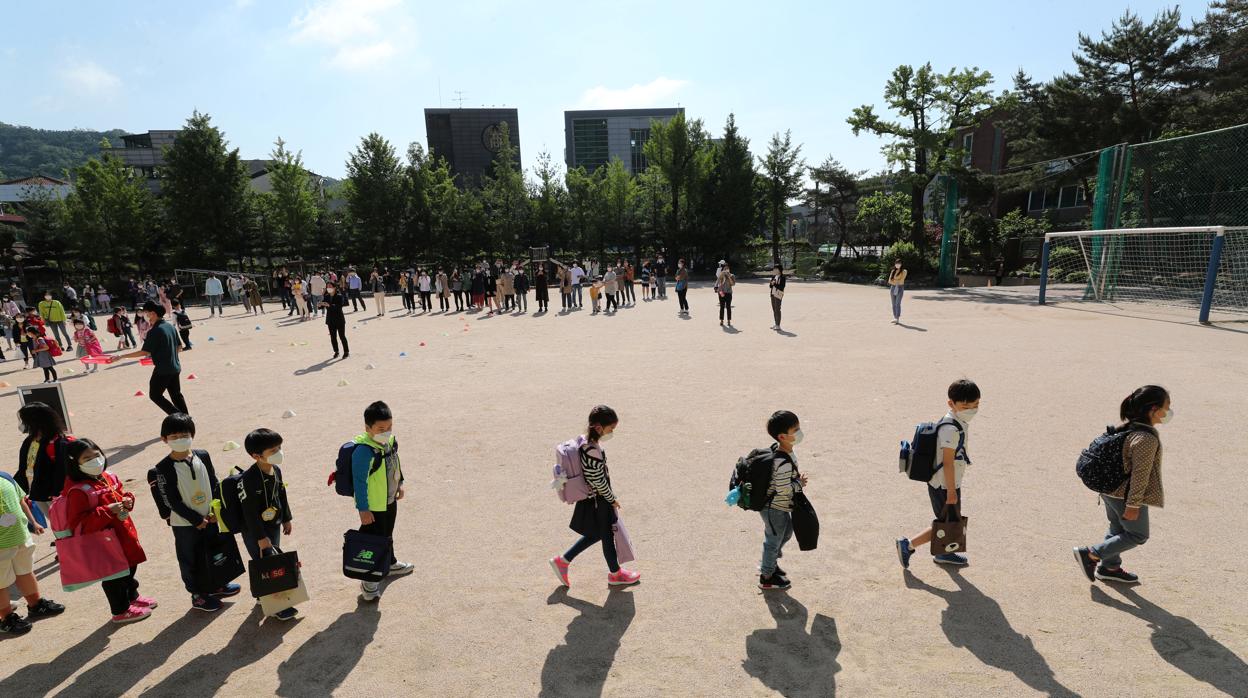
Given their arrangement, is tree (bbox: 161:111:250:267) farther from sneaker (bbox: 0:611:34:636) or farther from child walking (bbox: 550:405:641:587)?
child walking (bbox: 550:405:641:587)

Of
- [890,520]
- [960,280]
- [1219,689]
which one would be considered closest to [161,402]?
[890,520]


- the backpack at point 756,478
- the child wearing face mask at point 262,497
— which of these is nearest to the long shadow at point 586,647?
the backpack at point 756,478

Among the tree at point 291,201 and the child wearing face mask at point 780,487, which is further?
the tree at point 291,201

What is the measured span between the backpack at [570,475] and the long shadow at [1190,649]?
3439mm

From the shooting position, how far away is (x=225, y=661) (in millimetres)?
3645

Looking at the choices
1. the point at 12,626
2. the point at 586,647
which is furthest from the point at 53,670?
the point at 586,647

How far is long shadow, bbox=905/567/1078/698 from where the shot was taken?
3.36 metres

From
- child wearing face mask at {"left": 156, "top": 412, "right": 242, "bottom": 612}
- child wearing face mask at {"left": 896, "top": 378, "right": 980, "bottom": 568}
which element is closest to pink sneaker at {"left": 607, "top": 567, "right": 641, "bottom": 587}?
child wearing face mask at {"left": 896, "top": 378, "right": 980, "bottom": 568}

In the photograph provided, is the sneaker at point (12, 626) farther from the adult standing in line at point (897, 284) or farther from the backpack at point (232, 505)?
the adult standing in line at point (897, 284)

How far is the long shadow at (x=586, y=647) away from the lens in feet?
11.2

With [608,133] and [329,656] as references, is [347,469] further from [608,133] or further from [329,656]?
[608,133]

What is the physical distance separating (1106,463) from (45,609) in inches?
277

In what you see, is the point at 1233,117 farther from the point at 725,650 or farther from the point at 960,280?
the point at 725,650

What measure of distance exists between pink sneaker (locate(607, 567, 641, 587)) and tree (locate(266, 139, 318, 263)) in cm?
3847
